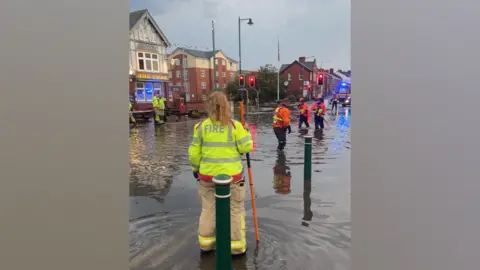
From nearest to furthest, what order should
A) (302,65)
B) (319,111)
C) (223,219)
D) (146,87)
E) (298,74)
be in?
(223,219)
(319,111)
(146,87)
(302,65)
(298,74)

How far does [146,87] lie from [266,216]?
110 feet

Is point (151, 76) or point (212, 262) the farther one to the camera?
point (151, 76)

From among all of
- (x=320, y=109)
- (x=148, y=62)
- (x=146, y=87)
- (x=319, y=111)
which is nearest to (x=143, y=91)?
(x=146, y=87)

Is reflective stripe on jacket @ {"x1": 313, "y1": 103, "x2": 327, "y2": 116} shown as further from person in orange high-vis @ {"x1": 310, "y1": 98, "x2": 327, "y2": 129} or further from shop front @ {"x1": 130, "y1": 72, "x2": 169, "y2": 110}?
shop front @ {"x1": 130, "y1": 72, "x2": 169, "y2": 110}

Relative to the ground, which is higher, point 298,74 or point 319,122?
point 298,74

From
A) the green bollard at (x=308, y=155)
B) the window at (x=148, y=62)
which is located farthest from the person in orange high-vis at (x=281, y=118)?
the window at (x=148, y=62)

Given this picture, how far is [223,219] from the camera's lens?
3385 mm

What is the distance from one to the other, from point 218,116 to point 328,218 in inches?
94.5

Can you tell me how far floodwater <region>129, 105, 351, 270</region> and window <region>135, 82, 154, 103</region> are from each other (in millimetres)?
27167

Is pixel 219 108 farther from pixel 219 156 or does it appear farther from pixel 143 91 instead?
pixel 143 91

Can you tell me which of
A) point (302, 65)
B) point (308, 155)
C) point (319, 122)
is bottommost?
point (319, 122)

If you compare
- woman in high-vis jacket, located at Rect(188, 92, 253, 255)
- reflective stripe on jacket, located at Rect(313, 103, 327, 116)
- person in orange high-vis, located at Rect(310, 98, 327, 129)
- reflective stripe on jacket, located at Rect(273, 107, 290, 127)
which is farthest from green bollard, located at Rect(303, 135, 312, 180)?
reflective stripe on jacket, located at Rect(313, 103, 327, 116)

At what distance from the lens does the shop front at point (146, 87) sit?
1395 inches

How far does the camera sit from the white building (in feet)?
117
